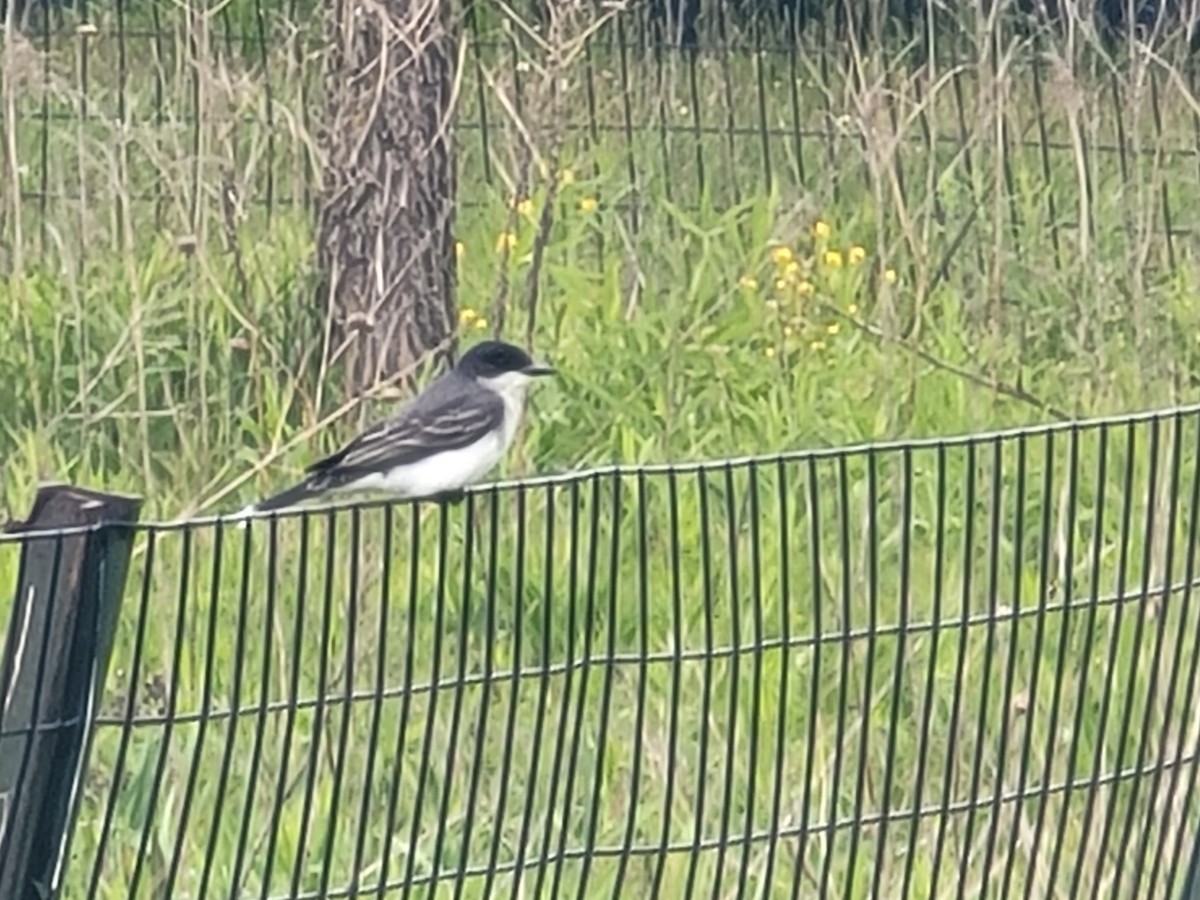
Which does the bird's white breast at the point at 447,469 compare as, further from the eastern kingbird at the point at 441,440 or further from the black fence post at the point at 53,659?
the black fence post at the point at 53,659

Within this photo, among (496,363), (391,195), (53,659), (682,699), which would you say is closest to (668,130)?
(391,195)

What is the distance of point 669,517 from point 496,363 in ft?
2.79

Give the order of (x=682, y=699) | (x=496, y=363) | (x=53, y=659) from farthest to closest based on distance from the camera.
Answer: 1. (x=496, y=363)
2. (x=682, y=699)
3. (x=53, y=659)

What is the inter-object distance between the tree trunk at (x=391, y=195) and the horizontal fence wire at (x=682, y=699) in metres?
1.50

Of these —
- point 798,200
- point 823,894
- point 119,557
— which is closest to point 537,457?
point 798,200

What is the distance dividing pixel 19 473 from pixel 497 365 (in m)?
1.28

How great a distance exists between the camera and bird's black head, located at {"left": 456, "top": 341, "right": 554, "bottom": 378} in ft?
21.2

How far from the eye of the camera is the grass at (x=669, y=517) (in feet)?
14.0

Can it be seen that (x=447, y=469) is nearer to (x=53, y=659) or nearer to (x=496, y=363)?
(x=496, y=363)

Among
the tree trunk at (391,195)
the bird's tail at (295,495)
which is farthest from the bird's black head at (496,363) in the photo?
the tree trunk at (391,195)

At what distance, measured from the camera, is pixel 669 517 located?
5.80 m

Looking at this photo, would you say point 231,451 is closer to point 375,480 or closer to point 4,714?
point 375,480

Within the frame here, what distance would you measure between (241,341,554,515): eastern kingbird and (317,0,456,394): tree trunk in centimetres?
185

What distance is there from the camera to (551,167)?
22.4 feet
